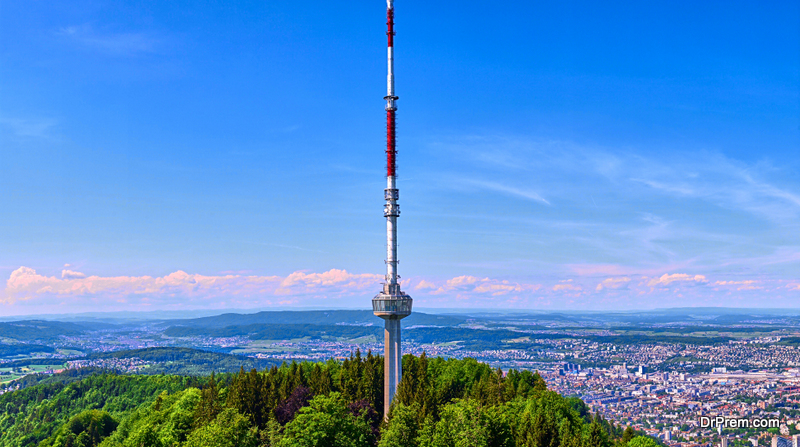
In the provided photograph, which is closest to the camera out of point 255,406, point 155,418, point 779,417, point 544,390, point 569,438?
point 569,438

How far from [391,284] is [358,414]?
21.7 m

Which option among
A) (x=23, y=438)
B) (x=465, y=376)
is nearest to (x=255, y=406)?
(x=465, y=376)

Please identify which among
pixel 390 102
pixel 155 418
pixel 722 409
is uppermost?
pixel 390 102

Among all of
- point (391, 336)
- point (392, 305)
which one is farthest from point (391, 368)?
point (392, 305)

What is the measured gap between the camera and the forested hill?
64.7m

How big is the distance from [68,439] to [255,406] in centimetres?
5397

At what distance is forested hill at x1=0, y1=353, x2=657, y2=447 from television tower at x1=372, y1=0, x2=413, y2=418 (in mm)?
3631

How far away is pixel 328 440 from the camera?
63531 millimetres

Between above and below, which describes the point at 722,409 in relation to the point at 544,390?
below

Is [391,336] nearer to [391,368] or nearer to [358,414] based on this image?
[391,368]

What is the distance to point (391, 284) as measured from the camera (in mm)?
100562

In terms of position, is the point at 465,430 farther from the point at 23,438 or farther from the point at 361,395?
the point at 23,438

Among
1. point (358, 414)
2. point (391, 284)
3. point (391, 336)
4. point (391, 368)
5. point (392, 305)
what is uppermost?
point (391, 284)

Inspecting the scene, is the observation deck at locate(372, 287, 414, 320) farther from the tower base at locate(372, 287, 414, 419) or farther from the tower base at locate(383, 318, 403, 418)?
the tower base at locate(383, 318, 403, 418)
